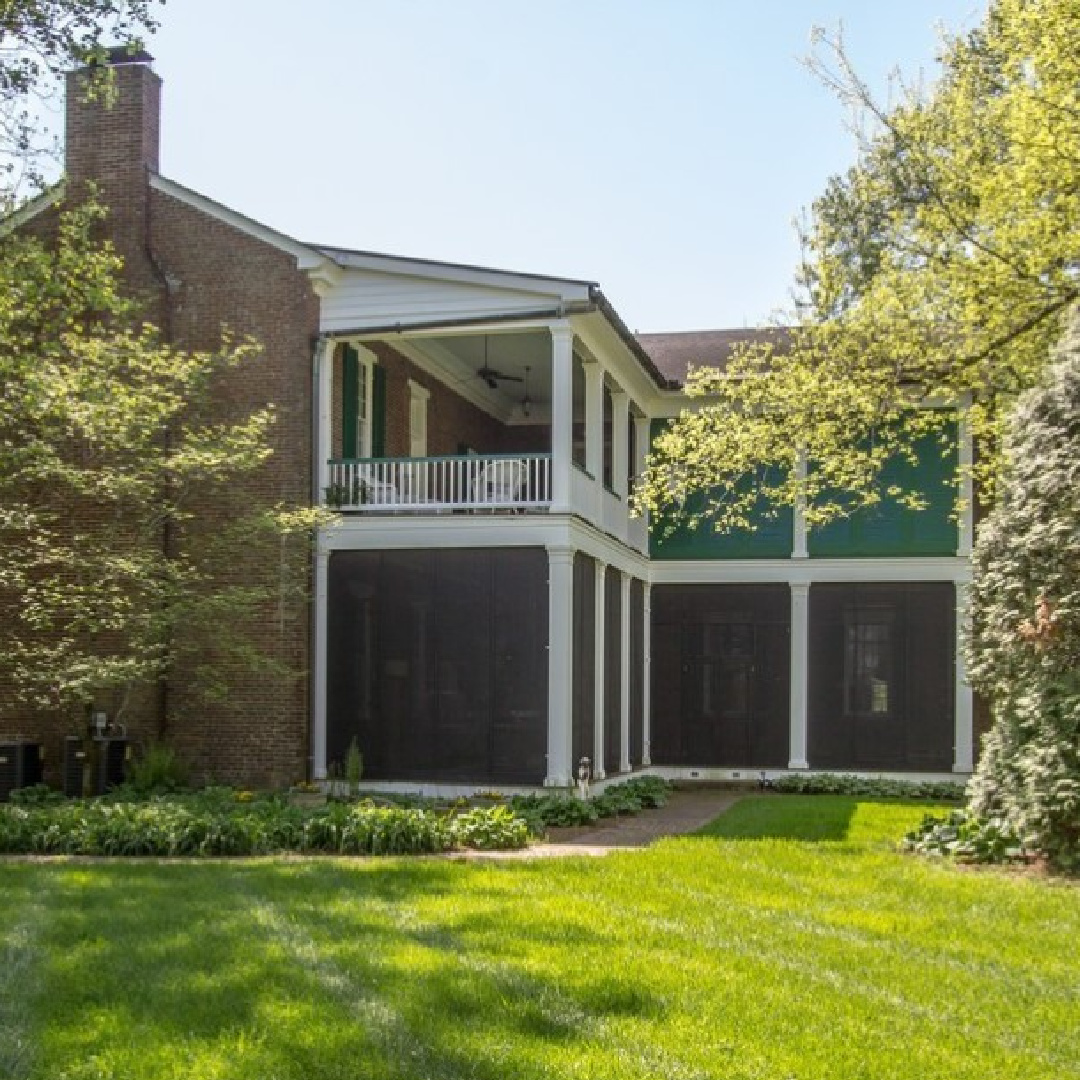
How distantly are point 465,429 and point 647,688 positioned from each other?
504 centimetres

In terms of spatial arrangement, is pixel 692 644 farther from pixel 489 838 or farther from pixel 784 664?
pixel 489 838

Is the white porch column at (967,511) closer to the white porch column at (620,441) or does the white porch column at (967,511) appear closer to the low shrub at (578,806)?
the white porch column at (620,441)

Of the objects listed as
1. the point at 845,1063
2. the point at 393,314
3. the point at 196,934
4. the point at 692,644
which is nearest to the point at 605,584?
the point at 692,644

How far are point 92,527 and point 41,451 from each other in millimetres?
2118

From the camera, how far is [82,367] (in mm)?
14461

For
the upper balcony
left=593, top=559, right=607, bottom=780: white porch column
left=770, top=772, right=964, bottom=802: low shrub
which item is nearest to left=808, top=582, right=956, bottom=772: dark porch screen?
left=770, top=772, right=964, bottom=802: low shrub

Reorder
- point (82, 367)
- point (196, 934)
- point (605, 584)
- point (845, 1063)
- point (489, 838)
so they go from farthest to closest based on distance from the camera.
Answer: point (605, 584) < point (82, 367) < point (489, 838) < point (196, 934) < point (845, 1063)

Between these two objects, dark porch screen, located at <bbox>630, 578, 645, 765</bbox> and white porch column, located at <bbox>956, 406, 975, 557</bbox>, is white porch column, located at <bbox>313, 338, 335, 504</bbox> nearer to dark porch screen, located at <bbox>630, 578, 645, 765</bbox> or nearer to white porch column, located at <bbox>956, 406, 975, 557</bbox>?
dark porch screen, located at <bbox>630, 578, 645, 765</bbox>

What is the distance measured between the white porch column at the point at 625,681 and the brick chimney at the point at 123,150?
23.7 feet

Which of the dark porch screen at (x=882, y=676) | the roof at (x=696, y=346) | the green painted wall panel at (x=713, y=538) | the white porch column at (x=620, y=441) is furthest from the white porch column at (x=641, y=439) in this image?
the dark porch screen at (x=882, y=676)

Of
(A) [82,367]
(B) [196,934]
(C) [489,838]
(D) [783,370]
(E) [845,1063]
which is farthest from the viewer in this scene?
(D) [783,370]

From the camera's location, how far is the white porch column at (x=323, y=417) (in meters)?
16.3

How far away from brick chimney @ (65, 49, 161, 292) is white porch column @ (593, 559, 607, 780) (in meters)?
6.93

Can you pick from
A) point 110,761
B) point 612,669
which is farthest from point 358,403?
point 110,761
